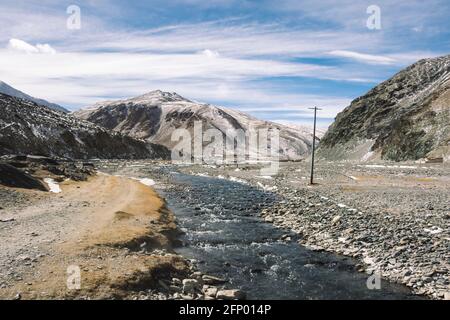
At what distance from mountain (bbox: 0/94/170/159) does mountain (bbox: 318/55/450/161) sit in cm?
9313

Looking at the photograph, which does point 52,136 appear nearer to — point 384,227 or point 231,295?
point 384,227

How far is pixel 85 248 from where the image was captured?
21.5 meters

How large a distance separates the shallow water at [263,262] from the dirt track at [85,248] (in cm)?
228

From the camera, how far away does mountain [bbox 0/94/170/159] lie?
13062 centimetres

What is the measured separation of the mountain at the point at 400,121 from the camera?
318ft

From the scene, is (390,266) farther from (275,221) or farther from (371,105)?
(371,105)

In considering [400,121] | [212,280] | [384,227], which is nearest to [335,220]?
[384,227]

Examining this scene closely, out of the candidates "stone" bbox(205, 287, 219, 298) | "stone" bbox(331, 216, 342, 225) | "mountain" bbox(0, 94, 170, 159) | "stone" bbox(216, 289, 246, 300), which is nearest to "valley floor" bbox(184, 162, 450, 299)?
"stone" bbox(331, 216, 342, 225)

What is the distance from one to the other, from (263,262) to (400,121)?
104083mm

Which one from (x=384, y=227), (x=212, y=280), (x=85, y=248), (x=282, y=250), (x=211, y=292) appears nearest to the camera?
(x=211, y=292)

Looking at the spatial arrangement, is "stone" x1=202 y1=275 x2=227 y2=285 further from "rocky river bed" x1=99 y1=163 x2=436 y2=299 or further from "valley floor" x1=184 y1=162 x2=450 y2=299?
"valley floor" x1=184 y1=162 x2=450 y2=299

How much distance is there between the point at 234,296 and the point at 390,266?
8882 millimetres

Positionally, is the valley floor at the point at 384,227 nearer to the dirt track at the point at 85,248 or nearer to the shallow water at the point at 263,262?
the shallow water at the point at 263,262
